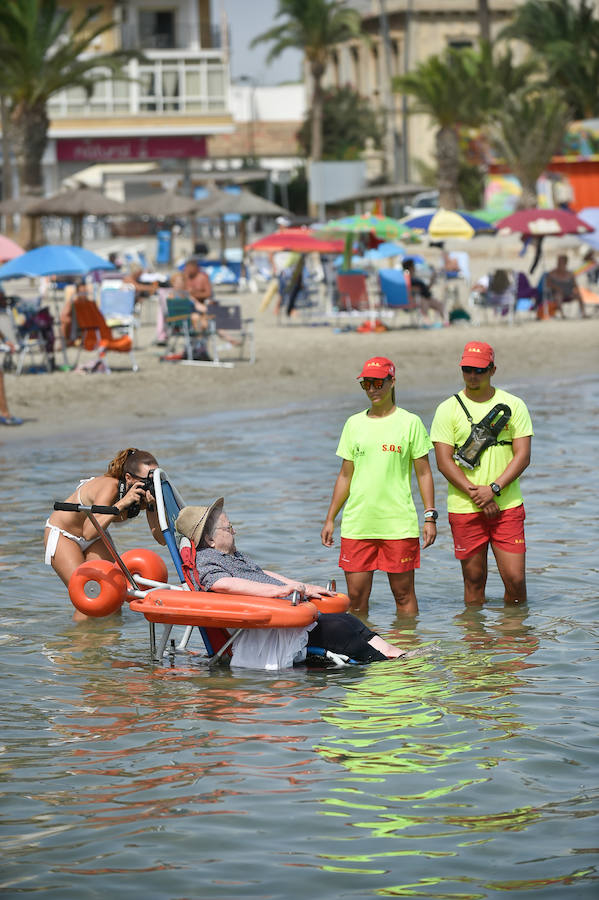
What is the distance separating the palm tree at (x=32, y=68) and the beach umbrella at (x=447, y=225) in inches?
552

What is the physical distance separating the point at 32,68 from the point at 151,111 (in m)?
20.8

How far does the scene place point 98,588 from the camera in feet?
23.9

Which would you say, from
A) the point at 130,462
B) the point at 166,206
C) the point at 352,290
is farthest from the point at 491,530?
the point at 166,206

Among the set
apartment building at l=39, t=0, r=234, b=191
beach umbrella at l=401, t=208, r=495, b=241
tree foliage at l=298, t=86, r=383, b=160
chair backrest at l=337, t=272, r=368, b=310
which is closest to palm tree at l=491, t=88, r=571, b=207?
apartment building at l=39, t=0, r=234, b=191

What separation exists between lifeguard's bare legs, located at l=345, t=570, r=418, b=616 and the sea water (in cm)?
19

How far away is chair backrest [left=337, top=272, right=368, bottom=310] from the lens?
26.0 m

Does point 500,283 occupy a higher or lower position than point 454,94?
lower

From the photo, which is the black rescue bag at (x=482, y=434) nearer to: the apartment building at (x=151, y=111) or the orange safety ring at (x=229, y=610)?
the orange safety ring at (x=229, y=610)

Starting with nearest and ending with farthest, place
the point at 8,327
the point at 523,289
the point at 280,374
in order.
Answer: the point at 8,327 → the point at 280,374 → the point at 523,289

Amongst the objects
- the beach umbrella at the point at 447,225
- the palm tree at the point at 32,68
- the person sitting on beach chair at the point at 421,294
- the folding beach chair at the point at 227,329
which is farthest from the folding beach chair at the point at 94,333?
the palm tree at the point at 32,68

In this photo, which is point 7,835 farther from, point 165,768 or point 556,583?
point 556,583

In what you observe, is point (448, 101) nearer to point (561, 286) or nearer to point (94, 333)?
point (561, 286)

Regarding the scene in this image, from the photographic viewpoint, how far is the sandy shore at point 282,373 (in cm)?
1747

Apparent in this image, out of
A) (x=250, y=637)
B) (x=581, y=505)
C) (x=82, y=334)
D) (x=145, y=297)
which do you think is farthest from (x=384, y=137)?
(x=250, y=637)
